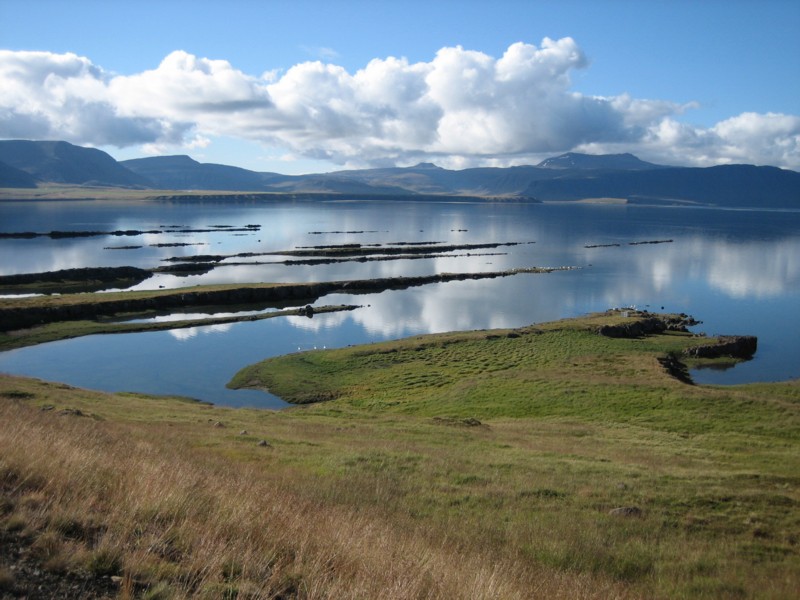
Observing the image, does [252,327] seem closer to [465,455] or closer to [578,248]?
[465,455]

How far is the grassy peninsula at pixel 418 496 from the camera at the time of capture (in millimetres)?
7711

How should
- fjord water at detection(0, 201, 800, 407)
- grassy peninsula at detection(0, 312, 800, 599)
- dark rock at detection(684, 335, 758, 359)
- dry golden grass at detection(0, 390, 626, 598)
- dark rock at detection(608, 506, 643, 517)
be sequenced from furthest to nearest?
dark rock at detection(684, 335, 758, 359) < fjord water at detection(0, 201, 800, 407) < dark rock at detection(608, 506, 643, 517) < grassy peninsula at detection(0, 312, 800, 599) < dry golden grass at detection(0, 390, 626, 598)

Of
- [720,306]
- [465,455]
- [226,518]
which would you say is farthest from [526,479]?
[720,306]

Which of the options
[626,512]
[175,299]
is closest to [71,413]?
[626,512]

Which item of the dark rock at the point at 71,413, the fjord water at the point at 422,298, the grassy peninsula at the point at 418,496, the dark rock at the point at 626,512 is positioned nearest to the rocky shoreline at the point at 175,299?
the fjord water at the point at 422,298

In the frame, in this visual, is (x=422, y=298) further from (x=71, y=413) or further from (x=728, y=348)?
(x=71, y=413)

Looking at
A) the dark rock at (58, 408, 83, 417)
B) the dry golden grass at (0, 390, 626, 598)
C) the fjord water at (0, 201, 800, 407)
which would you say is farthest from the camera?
the fjord water at (0, 201, 800, 407)

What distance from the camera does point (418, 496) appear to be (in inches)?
599

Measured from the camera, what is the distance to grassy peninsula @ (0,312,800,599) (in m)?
7.71

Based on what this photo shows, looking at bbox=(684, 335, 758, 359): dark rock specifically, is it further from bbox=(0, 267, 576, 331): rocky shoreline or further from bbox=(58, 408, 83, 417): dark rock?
bbox=(0, 267, 576, 331): rocky shoreline

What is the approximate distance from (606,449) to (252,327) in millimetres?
49239

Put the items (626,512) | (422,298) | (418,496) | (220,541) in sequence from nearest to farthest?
(220,541)
(626,512)
(418,496)
(422,298)

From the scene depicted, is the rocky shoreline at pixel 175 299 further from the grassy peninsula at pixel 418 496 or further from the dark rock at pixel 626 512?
the dark rock at pixel 626 512

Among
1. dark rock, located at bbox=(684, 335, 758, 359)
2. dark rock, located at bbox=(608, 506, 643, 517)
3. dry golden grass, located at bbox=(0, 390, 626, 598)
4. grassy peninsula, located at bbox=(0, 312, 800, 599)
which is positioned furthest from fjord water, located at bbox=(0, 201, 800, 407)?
dry golden grass, located at bbox=(0, 390, 626, 598)
